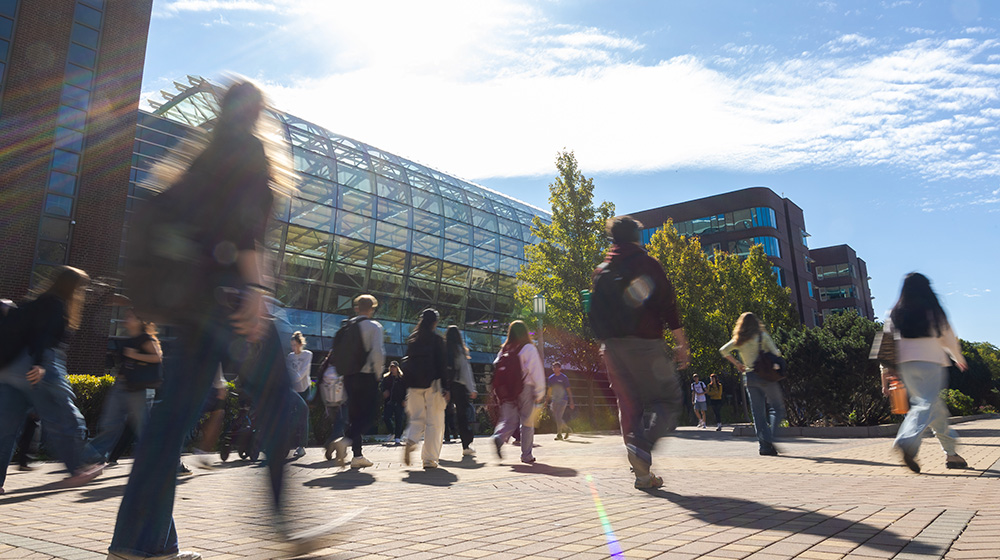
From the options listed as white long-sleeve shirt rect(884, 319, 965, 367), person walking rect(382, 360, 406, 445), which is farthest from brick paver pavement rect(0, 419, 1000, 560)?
person walking rect(382, 360, 406, 445)

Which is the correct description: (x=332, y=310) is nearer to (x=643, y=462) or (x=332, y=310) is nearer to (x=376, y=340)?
(x=376, y=340)

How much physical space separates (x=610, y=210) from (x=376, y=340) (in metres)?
20.1

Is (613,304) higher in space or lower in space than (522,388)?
higher

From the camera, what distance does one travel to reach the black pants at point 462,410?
29.3ft

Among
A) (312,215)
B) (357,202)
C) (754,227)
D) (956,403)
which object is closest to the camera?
(956,403)

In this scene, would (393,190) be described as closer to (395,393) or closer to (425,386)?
(395,393)

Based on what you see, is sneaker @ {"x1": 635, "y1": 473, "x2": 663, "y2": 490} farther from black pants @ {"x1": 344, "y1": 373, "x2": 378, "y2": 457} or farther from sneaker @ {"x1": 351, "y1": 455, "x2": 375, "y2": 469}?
sneaker @ {"x1": 351, "y1": 455, "x2": 375, "y2": 469}

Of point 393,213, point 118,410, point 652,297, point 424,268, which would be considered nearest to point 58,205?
point 393,213

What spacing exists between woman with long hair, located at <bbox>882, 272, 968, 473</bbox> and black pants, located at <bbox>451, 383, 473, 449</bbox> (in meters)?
5.15

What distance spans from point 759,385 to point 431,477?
4133mm

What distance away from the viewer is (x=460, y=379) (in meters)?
8.70

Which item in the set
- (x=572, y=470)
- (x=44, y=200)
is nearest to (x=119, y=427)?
(x=572, y=470)

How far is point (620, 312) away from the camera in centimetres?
462

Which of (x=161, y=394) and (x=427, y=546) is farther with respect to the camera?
(x=427, y=546)
